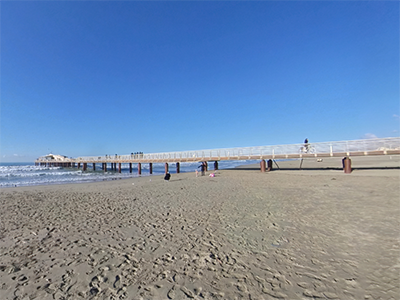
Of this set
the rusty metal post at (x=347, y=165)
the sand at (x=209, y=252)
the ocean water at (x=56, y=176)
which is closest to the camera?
the sand at (x=209, y=252)

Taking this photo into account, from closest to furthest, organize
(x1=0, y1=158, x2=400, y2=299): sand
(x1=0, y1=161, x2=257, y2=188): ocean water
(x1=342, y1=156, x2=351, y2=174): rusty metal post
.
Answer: (x1=0, y1=158, x2=400, y2=299): sand → (x1=342, y1=156, x2=351, y2=174): rusty metal post → (x1=0, y1=161, x2=257, y2=188): ocean water

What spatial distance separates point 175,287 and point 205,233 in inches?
85.2

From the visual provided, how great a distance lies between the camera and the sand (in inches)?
117

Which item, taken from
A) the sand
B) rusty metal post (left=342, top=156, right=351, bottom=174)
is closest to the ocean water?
the sand

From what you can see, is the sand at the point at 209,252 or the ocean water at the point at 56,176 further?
the ocean water at the point at 56,176

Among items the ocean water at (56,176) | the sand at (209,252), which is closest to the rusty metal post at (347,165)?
the sand at (209,252)

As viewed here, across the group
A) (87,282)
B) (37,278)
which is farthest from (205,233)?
(37,278)

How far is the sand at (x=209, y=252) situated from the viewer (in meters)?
2.96

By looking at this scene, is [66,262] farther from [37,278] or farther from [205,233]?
[205,233]

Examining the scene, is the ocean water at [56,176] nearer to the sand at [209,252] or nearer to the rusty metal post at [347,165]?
the sand at [209,252]

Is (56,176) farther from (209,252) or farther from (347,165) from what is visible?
(347,165)

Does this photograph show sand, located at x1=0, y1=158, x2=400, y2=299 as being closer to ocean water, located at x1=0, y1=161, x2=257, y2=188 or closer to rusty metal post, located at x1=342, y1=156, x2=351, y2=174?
rusty metal post, located at x1=342, y1=156, x2=351, y2=174

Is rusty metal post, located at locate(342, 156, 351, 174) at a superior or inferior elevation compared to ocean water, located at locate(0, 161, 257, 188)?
superior

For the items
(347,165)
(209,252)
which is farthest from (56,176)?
(347,165)
